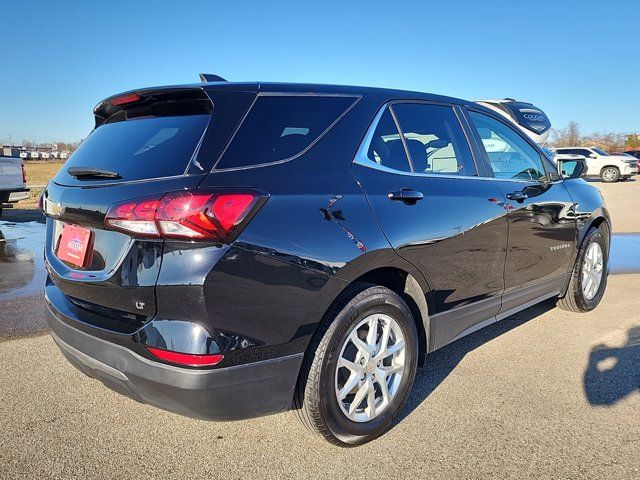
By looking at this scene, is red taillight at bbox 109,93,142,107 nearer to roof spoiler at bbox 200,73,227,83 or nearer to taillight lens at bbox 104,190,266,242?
roof spoiler at bbox 200,73,227,83

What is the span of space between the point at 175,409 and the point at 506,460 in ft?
5.20

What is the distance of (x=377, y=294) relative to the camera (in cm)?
258

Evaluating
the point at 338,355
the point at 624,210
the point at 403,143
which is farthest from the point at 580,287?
the point at 624,210

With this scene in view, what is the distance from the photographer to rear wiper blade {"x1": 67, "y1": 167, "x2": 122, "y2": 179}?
2346mm

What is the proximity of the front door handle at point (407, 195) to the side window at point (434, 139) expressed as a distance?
205 mm

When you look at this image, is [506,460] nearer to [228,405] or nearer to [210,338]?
[228,405]

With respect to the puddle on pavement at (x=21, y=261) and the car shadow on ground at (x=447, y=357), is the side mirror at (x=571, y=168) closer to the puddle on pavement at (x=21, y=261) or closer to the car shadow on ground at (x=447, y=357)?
the car shadow on ground at (x=447, y=357)

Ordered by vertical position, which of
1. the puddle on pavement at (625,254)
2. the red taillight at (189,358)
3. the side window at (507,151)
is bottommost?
the puddle on pavement at (625,254)

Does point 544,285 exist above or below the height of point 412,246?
below

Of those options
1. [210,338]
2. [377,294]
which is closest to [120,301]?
[210,338]

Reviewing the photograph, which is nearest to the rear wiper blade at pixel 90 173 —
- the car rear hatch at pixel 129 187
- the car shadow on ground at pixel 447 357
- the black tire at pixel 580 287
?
the car rear hatch at pixel 129 187

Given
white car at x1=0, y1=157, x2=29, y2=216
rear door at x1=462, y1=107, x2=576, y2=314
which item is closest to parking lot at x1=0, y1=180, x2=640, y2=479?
rear door at x1=462, y1=107, x2=576, y2=314

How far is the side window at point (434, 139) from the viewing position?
3.05 metres

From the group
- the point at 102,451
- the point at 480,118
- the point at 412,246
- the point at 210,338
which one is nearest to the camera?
the point at 210,338
